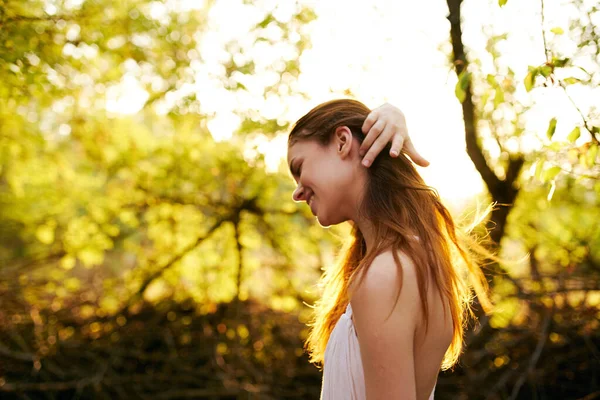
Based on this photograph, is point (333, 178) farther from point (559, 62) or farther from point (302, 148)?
point (559, 62)

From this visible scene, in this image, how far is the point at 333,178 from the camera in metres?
1.78

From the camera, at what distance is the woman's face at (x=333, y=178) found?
5.85ft

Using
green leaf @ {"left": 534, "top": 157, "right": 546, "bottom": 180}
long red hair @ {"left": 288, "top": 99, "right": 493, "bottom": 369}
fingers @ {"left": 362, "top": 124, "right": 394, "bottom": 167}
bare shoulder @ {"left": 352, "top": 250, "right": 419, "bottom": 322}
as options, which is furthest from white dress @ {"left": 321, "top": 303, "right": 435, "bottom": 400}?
green leaf @ {"left": 534, "top": 157, "right": 546, "bottom": 180}

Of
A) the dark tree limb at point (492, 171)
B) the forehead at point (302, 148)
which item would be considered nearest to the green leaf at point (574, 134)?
the forehead at point (302, 148)

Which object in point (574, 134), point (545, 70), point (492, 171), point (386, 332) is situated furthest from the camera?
point (492, 171)

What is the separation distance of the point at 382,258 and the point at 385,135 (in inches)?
15.4

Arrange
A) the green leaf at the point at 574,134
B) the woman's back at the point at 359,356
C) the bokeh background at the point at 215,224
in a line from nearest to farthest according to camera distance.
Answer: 1. the woman's back at the point at 359,356
2. the green leaf at the point at 574,134
3. the bokeh background at the point at 215,224

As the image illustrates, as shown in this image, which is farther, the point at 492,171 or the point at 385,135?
the point at 492,171

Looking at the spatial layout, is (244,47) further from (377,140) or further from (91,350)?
(377,140)

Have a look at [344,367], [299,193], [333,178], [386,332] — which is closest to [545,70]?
[333,178]

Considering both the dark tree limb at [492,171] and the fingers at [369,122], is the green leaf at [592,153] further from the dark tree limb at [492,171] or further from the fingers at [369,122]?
the dark tree limb at [492,171]

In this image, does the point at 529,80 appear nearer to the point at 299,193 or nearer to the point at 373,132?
the point at 373,132

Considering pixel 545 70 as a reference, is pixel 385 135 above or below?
below

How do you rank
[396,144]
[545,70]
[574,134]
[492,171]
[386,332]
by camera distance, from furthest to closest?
1. [492,171]
2. [574,134]
3. [545,70]
4. [396,144]
5. [386,332]
